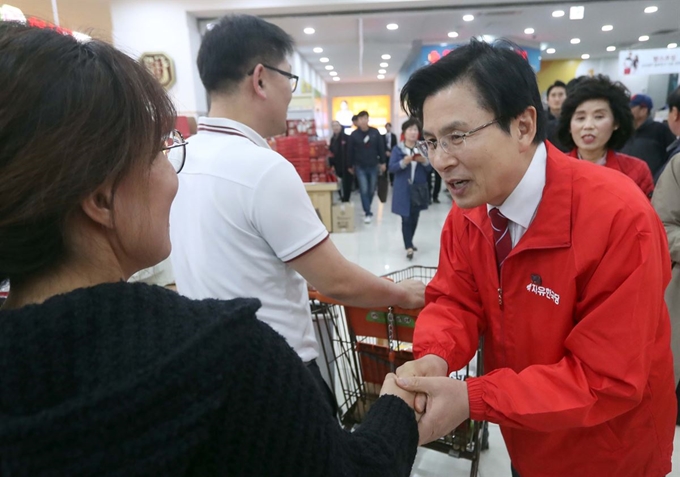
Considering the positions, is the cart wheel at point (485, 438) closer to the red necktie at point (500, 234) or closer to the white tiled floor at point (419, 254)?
the white tiled floor at point (419, 254)

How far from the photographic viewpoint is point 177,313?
542mm

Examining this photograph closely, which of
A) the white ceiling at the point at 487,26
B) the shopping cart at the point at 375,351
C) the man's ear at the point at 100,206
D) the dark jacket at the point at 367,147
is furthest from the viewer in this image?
the dark jacket at the point at 367,147

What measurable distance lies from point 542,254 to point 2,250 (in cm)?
104

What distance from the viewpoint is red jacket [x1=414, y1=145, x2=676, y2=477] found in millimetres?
945


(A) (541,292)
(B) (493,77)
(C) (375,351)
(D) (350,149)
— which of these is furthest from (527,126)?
(D) (350,149)

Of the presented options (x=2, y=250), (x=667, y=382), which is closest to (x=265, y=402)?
(x=2, y=250)

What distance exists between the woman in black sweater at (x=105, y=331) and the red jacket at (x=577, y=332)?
0.62 m

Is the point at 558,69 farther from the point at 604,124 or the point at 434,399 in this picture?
the point at 434,399

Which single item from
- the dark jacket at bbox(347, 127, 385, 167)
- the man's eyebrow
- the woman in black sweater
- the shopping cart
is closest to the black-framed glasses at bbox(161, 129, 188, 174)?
the woman in black sweater

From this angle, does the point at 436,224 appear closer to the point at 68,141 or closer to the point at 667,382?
the point at 667,382

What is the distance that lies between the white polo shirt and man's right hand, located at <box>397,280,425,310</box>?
1.13ft

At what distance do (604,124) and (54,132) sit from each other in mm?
2760

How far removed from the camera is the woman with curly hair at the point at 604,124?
249 cm

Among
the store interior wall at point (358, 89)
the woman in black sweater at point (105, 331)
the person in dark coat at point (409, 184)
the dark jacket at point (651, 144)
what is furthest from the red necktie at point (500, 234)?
the store interior wall at point (358, 89)
